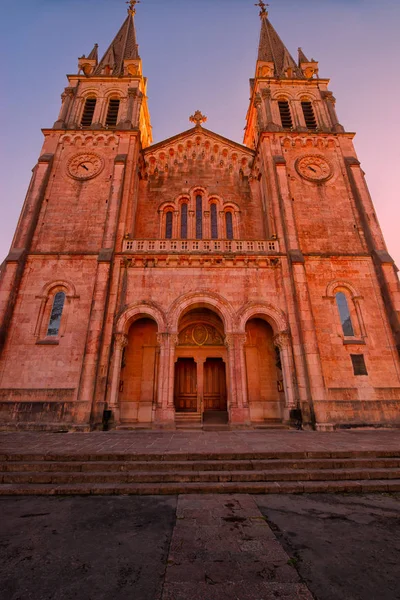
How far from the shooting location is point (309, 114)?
21.6 m

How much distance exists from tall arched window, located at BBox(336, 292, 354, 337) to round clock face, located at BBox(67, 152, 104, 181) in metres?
16.8

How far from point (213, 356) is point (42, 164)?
16.2 meters

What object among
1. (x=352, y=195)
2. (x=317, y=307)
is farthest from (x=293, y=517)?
(x=352, y=195)

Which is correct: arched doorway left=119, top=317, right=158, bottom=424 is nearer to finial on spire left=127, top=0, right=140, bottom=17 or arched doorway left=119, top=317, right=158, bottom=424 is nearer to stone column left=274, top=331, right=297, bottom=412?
stone column left=274, top=331, right=297, bottom=412

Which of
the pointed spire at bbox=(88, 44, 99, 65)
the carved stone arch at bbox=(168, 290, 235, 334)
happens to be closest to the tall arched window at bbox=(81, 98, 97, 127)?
the pointed spire at bbox=(88, 44, 99, 65)

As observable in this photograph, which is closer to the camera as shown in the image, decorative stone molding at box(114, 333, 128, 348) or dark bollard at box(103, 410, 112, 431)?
dark bollard at box(103, 410, 112, 431)

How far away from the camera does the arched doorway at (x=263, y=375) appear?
14.3m

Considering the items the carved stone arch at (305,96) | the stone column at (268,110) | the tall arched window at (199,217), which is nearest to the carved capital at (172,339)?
the tall arched window at (199,217)

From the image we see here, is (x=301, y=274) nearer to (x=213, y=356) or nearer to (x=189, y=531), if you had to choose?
(x=213, y=356)

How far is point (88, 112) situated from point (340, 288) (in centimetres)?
2258

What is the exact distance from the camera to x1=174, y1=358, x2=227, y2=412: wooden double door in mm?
15656

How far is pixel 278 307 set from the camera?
14242 millimetres

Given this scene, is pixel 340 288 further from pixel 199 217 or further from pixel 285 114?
pixel 285 114

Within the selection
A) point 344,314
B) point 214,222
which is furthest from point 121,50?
point 344,314
